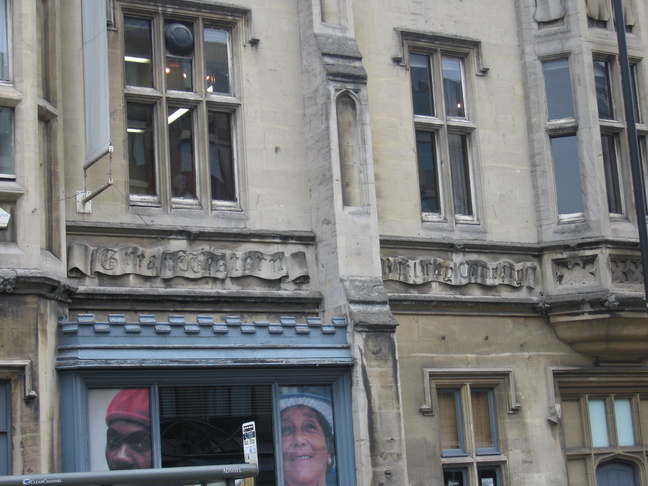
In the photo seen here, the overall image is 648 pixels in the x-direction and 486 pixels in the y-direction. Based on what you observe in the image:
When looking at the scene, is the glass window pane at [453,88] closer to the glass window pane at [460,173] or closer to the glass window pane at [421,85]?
the glass window pane at [421,85]

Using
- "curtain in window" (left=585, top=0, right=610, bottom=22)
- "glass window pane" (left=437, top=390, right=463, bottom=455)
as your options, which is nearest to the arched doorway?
"glass window pane" (left=437, top=390, right=463, bottom=455)

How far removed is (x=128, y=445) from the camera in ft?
41.8

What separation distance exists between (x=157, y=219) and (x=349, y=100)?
116 inches

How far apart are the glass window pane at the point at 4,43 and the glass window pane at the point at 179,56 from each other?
2.57 m

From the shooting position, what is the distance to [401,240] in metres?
15.7

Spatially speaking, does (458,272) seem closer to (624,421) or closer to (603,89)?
(624,421)

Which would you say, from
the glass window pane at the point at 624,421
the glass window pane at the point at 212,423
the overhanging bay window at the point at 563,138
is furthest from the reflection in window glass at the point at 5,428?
the glass window pane at the point at 624,421

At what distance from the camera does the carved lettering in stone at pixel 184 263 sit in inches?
535

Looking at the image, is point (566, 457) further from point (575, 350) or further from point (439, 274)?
point (439, 274)

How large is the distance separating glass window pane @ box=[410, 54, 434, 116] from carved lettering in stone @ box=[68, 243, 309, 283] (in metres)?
3.13

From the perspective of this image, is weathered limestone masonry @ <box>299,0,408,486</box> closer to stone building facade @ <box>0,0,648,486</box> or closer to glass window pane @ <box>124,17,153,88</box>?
stone building facade @ <box>0,0,648,486</box>

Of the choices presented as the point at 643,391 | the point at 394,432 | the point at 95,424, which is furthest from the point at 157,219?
the point at 643,391

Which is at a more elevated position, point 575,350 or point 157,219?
point 157,219

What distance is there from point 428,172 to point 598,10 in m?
3.67
